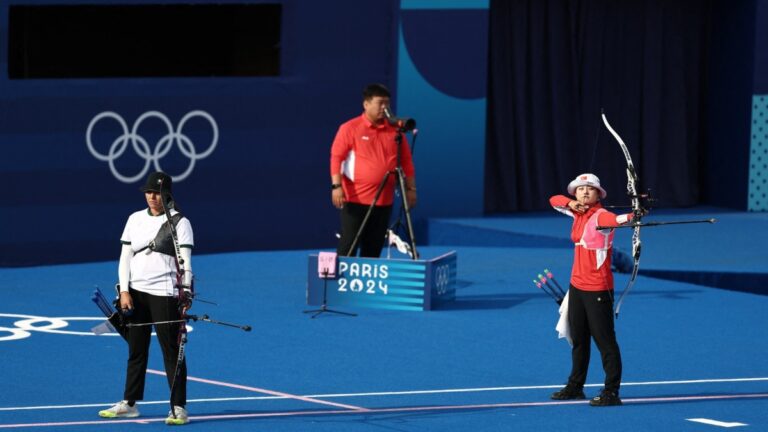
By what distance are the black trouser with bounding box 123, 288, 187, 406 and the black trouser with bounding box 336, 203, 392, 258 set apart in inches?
169

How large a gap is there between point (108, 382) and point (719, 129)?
1144 centimetres

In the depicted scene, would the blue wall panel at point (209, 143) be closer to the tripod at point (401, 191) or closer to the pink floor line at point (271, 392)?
the tripod at point (401, 191)

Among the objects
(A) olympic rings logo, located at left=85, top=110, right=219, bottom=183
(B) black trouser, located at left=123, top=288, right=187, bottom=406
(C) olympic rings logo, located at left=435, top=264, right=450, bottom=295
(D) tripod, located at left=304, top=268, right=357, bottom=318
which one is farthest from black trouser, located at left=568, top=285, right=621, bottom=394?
(A) olympic rings logo, located at left=85, top=110, right=219, bottom=183

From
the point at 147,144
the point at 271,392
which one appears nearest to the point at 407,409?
the point at 271,392

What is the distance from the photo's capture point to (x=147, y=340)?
8883mm

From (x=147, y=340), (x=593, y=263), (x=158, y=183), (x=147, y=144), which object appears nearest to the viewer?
(x=158, y=183)

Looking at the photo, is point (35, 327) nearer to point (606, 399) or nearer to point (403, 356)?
point (403, 356)

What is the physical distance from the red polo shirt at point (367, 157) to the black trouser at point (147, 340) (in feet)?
14.1

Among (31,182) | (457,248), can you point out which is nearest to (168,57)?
(31,182)

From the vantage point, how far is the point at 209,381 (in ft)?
33.2

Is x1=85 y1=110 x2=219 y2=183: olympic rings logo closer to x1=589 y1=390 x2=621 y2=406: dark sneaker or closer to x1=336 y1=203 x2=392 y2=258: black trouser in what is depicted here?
x1=336 y1=203 x2=392 y2=258: black trouser

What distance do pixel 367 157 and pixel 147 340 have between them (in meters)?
4.45

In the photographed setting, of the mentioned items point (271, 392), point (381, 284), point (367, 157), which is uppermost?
point (367, 157)

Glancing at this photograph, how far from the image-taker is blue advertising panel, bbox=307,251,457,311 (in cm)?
1277
